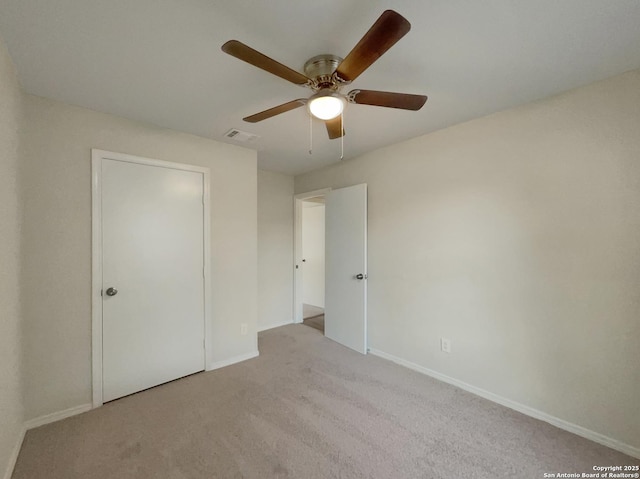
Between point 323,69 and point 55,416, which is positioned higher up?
point 323,69

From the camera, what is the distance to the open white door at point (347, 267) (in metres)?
3.09

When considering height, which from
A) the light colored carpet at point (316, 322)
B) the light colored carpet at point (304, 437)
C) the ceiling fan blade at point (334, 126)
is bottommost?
the light colored carpet at point (316, 322)

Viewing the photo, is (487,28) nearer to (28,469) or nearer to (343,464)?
(343,464)

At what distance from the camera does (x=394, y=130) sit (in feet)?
8.11

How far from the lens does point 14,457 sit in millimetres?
1538

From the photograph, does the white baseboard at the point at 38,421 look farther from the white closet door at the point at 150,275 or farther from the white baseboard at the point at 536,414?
the white baseboard at the point at 536,414

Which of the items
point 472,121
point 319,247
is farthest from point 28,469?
point 319,247

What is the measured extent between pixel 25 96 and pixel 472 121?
341 cm

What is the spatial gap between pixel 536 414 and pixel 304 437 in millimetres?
1710

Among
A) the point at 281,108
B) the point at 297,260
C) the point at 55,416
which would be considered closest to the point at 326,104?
the point at 281,108

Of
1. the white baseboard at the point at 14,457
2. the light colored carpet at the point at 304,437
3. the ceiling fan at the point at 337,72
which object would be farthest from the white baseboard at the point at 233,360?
the ceiling fan at the point at 337,72

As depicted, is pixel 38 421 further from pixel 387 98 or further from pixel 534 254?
pixel 534 254

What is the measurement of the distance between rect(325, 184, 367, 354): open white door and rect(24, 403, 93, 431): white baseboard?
2452 mm

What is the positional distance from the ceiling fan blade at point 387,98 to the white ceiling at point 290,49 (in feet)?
0.79
